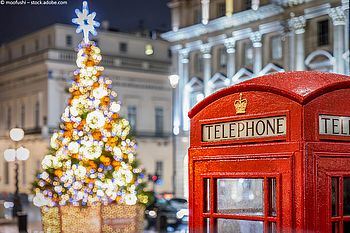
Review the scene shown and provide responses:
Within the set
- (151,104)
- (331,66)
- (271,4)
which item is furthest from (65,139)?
(151,104)

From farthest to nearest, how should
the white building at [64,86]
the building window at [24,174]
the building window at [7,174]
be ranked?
1. the building window at [7,174]
2. the building window at [24,174]
3. the white building at [64,86]

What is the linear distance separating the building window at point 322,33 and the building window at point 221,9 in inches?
335

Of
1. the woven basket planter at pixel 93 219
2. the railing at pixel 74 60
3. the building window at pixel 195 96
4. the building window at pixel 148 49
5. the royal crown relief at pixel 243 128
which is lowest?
the woven basket planter at pixel 93 219

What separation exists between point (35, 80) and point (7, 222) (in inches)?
1011

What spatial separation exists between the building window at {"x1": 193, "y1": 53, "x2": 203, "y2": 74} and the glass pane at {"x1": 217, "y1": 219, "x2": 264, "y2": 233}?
44.4 metres

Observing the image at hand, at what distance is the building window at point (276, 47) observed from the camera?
142ft

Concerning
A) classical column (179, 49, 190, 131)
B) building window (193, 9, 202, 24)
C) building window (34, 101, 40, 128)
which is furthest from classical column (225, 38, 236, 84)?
building window (34, 101, 40, 128)

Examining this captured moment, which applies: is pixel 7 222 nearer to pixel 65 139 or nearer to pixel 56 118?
pixel 65 139

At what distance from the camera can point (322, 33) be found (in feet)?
132

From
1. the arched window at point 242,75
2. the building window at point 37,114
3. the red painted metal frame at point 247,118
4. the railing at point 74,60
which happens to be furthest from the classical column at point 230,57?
the red painted metal frame at point 247,118

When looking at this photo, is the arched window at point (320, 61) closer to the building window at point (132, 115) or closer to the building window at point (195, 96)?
the building window at point (195, 96)

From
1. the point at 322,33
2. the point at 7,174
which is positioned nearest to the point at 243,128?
the point at 322,33

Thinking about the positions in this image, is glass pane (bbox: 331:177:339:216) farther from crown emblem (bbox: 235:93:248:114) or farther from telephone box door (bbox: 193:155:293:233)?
crown emblem (bbox: 235:93:248:114)

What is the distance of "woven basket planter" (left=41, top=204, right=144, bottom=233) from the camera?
1502cm
